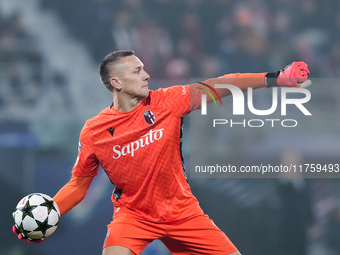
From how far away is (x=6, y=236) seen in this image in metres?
5.76

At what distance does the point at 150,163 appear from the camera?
3688 millimetres

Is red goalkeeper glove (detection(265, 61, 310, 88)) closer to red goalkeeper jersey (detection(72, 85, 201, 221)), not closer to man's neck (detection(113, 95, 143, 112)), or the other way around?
red goalkeeper jersey (detection(72, 85, 201, 221))

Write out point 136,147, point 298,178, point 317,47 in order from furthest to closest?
1. point 317,47
2. point 298,178
3. point 136,147

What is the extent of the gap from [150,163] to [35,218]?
92cm

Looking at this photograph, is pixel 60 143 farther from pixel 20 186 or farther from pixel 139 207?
pixel 139 207

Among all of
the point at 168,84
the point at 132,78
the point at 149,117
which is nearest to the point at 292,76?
the point at 149,117

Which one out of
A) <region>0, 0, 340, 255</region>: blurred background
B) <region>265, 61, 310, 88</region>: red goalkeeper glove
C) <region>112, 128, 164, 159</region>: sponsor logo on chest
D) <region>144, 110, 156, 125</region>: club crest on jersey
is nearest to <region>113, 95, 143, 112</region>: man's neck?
<region>144, 110, 156, 125</region>: club crest on jersey

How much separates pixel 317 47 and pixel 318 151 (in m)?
1.41

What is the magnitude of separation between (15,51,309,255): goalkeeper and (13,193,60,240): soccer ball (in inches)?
7.4

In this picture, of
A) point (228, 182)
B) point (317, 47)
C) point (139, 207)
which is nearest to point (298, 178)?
point (228, 182)

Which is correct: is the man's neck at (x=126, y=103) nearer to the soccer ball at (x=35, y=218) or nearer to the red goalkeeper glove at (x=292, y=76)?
the soccer ball at (x=35, y=218)

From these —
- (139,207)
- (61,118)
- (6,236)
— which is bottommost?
(6,236)

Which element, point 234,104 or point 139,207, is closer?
point 139,207

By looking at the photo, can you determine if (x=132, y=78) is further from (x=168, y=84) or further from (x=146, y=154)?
(x=168, y=84)
